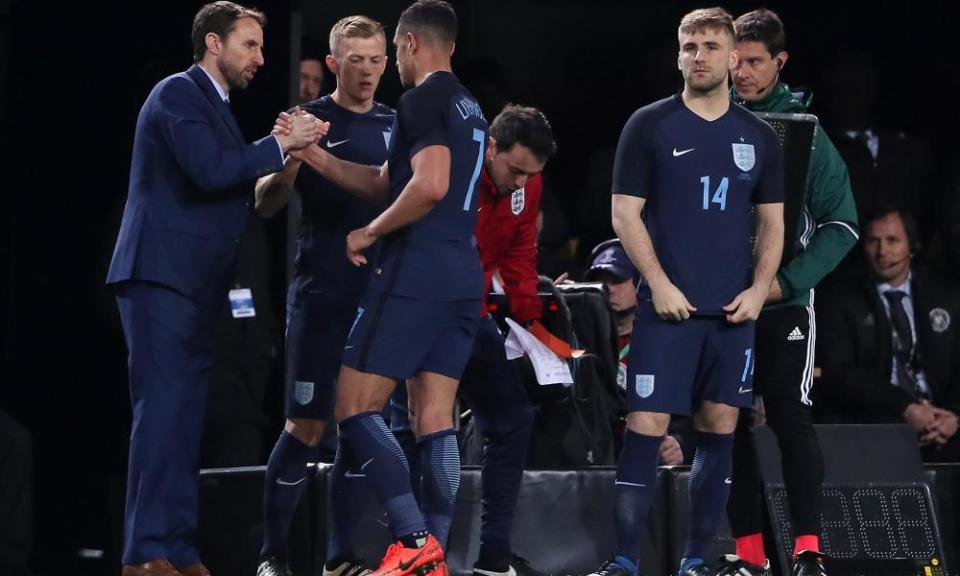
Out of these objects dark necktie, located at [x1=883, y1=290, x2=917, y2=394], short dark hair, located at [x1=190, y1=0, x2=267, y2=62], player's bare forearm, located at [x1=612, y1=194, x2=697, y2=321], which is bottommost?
dark necktie, located at [x1=883, y1=290, x2=917, y2=394]

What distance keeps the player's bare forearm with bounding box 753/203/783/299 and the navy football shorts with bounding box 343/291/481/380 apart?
106 cm

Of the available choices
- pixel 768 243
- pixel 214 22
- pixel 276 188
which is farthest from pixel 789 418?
pixel 214 22

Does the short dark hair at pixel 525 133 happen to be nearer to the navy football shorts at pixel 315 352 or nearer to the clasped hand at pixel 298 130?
the clasped hand at pixel 298 130

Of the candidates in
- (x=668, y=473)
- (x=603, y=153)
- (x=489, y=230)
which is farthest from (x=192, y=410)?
(x=603, y=153)

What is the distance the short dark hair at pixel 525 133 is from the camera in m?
6.03

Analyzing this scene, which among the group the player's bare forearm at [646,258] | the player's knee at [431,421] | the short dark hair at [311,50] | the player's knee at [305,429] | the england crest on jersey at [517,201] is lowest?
the player's knee at [305,429]

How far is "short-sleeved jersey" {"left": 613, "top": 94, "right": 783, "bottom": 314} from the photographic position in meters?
5.60

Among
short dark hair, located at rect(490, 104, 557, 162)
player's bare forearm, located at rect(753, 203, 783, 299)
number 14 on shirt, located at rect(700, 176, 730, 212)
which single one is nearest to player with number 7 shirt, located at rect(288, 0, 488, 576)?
short dark hair, located at rect(490, 104, 557, 162)

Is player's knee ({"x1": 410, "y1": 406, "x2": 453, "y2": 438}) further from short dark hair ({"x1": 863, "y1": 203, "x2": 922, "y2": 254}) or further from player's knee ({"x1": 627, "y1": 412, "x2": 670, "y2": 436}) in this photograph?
short dark hair ({"x1": 863, "y1": 203, "x2": 922, "y2": 254})

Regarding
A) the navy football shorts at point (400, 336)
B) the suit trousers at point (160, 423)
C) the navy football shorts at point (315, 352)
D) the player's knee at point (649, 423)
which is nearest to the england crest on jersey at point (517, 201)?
the navy football shorts at point (315, 352)

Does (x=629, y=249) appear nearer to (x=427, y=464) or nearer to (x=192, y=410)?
(x=427, y=464)

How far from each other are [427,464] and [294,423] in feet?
2.00

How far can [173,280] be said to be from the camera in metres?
5.55

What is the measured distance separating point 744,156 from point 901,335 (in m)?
Answer: 2.56
